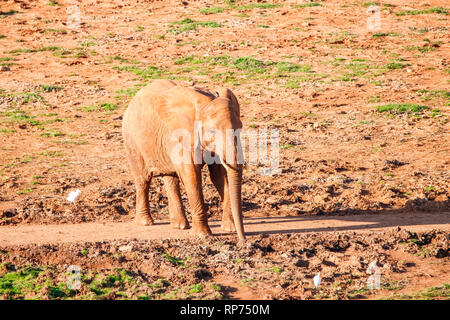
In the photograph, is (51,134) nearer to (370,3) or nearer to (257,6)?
(257,6)

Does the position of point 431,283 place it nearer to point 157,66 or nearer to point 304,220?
point 304,220

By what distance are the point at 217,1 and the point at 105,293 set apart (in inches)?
616

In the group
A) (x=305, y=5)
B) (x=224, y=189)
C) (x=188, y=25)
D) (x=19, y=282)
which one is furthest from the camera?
(x=305, y=5)

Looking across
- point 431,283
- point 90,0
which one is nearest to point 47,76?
point 90,0

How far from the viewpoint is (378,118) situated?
52.1 feet

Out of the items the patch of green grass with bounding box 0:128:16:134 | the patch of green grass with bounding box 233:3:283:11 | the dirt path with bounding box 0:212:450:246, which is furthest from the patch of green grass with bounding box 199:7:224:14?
the dirt path with bounding box 0:212:450:246

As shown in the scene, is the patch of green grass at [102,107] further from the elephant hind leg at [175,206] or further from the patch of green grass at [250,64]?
the elephant hind leg at [175,206]

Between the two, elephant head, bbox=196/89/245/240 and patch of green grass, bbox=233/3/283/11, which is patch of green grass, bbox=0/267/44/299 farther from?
patch of green grass, bbox=233/3/283/11

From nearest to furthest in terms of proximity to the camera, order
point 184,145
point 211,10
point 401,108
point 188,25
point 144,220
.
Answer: point 184,145 < point 144,220 < point 401,108 < point 188,25 < point 211,10

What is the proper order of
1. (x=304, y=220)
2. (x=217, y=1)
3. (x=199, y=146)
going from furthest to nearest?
(x=217, y=1)
(x=304, y=220)
(x=199, y=146)

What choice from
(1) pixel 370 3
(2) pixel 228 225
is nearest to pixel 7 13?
(1) pixel 370 3

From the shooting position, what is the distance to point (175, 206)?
10789 millimetres

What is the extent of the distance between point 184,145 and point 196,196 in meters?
0.72

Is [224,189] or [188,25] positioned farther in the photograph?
[188,25]
